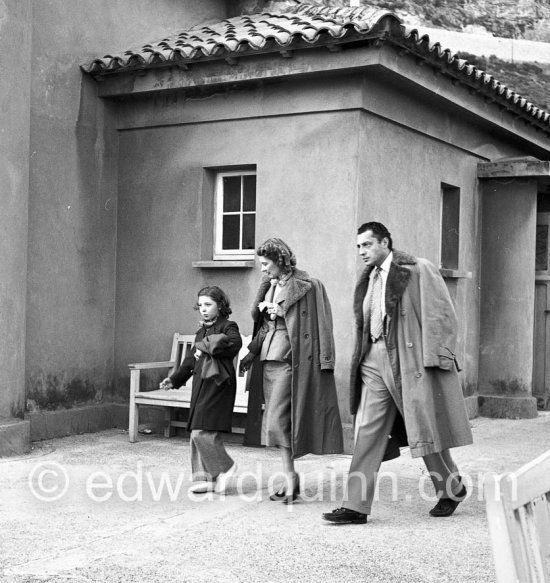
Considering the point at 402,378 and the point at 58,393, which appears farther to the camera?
the point at 58,393

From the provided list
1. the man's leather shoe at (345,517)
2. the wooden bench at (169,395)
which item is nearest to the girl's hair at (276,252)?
the man's leather shoe at (345,517)

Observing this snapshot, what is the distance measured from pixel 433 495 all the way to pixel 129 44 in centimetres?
615

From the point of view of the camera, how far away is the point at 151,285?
9.93 meters

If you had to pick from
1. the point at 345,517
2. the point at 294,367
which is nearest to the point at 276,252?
the point at 294,367

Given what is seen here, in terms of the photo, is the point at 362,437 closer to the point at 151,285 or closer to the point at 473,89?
the point at 151,285

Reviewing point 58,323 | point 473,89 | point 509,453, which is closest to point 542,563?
point 509,453

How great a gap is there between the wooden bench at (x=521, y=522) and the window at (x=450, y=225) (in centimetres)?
879

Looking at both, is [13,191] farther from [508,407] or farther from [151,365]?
[508,407]

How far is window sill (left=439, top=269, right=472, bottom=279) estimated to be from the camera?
1050cm

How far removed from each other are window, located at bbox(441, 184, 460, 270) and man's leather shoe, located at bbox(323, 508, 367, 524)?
5.62m

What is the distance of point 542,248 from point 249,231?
15.8ft

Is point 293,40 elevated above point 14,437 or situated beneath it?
elevated above

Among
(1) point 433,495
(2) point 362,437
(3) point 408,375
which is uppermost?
(3) point 408,375

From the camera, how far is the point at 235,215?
971cm
